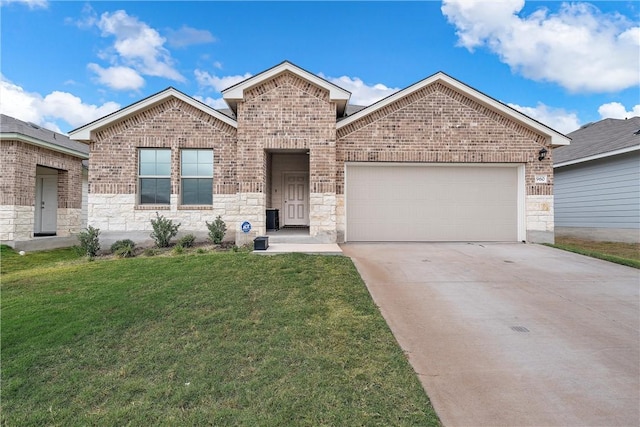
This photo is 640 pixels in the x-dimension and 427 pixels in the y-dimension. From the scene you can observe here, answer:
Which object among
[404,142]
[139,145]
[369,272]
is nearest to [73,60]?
[139,145]

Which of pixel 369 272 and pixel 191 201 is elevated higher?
pixel 191 201

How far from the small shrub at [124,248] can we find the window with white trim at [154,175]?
1.35 meters

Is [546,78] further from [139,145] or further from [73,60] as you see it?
[73,60]

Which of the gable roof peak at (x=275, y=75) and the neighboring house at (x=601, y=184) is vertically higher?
the gable roof peak at (x=275, y=75)

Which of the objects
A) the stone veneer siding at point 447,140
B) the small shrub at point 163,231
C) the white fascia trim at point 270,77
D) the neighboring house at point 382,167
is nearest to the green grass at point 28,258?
the neighboring house at point 382,167

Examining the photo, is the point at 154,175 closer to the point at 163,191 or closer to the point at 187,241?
the point at 163,191

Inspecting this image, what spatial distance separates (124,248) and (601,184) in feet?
→ 57.2

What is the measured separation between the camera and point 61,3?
32.2 ft

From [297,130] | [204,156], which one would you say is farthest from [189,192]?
[297,130]

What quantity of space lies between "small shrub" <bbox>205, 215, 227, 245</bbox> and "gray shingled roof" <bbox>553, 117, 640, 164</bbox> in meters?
14.1

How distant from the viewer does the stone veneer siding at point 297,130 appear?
31.9 feet

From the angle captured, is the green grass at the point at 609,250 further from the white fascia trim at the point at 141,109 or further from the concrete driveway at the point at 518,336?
the white fascia trim at the point at 141,109

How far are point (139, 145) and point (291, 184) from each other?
5.53 m

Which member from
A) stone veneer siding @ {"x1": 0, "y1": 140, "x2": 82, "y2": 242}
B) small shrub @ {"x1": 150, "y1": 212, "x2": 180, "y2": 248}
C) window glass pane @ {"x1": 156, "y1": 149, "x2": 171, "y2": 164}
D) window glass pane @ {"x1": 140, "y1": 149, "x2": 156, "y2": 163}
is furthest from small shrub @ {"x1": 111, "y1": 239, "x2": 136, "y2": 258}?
stone veneer siding @ {"x1": 0, "y1": 140, "x2": 82, "y2": 242}
